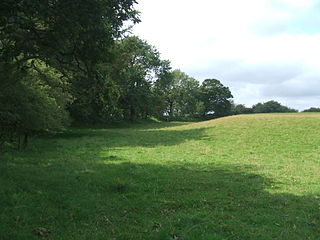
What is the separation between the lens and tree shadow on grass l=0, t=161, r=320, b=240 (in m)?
6.61

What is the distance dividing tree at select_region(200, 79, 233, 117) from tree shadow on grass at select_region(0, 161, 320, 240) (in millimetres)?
89794

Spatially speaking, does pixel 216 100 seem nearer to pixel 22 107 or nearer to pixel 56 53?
pixel 22 107

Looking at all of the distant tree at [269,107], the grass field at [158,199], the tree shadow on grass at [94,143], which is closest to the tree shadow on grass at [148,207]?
the grass field at [158,199]

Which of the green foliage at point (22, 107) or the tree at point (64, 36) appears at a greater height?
the tree at point (64, 36)

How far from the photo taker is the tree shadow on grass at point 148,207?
6.61 metres

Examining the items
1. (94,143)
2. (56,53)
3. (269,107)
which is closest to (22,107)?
Answer: (56,53)

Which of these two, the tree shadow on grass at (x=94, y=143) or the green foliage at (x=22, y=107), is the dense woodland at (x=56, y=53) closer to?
the green foliage at (x=22, y=107)

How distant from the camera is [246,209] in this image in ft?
27.2

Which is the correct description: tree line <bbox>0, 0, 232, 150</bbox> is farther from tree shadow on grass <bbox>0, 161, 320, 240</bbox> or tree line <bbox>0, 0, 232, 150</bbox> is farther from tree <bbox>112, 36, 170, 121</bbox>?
tree <bbox>112, 36, 170, 121</bbox>

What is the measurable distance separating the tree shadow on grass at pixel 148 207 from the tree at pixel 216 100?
8979 cm

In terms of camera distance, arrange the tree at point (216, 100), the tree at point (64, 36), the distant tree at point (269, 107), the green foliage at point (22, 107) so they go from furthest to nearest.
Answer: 1. the distant tree at point (269, 107)
2. the tree at point (216, 100)
3. the green foliage at point (22, 107)
4. the tree at point (64, 36)

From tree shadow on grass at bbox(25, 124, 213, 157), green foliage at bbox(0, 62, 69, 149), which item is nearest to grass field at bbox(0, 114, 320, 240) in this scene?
green foliage at bbox(0, 62, 69, 149)

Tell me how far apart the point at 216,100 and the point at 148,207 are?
95.8 meters

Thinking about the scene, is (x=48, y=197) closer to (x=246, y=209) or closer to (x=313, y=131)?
(x=246, y=209)
